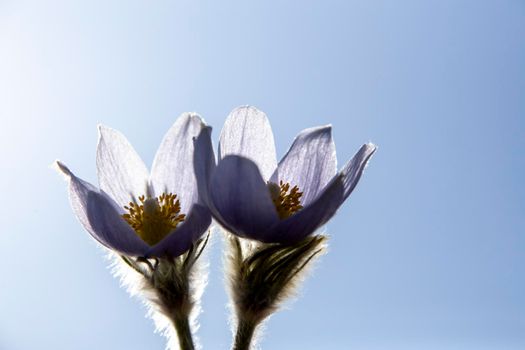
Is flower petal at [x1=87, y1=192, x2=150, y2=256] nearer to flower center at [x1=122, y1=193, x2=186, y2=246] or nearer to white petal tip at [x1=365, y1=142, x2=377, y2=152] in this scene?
flower center at [x1=122, y1=193, x2=186, y2=246]

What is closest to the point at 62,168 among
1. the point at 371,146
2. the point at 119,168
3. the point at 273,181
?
the point at 119,168

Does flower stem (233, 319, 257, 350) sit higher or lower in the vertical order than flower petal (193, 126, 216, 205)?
lower

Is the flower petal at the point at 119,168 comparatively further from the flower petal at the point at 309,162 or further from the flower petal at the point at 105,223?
the flower petal at the point at 309,162

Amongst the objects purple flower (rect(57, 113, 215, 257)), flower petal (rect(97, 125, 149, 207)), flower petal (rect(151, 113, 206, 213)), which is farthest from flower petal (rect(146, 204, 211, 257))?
flower petal (rect(97, 125, 149, 207))

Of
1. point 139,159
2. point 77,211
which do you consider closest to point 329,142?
point 139,159

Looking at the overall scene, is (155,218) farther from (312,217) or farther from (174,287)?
(312,217)

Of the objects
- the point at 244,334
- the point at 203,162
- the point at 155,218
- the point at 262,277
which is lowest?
the point at 244,334

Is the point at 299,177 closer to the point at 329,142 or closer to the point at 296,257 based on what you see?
the point at 329,142
